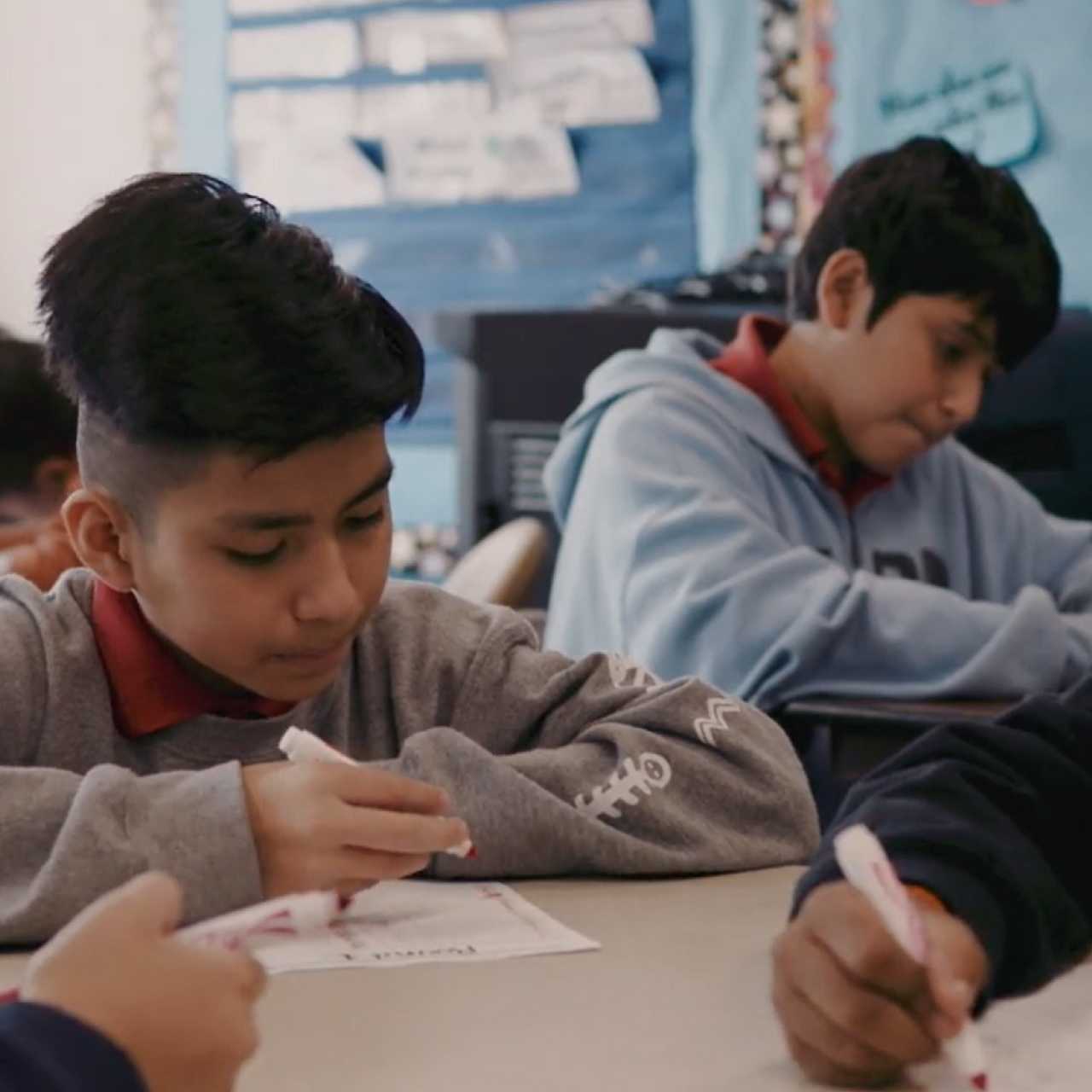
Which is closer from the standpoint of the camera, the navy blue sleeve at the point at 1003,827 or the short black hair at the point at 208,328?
the navy blue sleeve at the point at 1003,827

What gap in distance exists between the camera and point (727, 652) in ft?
5.14

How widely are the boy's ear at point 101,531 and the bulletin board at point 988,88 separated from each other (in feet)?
5.06

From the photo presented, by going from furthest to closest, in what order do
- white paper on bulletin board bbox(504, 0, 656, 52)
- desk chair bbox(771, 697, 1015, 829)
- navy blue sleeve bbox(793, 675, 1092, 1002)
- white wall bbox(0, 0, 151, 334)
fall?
white wall bbox(0, 0, 151, 334)
white paper on bulletin board bbox(504, 0, 656, 52)
desk chair bbox(771, 697, 1015, 829)
navy blue sleeve bbox(793, 675, 1092, 1002)

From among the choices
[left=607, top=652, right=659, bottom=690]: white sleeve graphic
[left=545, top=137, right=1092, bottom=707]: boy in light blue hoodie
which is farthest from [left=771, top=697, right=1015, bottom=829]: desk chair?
[left=607, top=652, right=659, bottom=690]: white sleeve graphic

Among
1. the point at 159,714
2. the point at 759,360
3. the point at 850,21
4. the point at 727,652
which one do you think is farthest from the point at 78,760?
the point at 850,21

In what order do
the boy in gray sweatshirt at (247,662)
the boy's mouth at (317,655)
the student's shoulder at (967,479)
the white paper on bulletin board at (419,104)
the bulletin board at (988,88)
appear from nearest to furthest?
the boy in gray sweatshirt at (247,662), the boy's mouth at (317,655), the student's shoulder at (967,479), the bulletin board at (988,88), the white paper on bulletin board at (419,104)

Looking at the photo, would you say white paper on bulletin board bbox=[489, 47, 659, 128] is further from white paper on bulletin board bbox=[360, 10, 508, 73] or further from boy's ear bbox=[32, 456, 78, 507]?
boy's ear bbox=[32, 456, 78, 507]

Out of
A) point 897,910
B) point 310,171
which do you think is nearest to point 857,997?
point 897,910

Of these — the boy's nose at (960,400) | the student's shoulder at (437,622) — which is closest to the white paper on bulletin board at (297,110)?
the boy's nose at (960,400)

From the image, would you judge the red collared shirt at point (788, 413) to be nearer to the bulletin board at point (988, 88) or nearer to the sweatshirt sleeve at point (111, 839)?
the bulletin board at point (988, 88)

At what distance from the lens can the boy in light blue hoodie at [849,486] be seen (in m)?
1.56

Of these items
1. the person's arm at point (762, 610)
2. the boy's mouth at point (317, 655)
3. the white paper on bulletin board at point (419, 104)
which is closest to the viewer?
the boy's mouth at point (317, 655)

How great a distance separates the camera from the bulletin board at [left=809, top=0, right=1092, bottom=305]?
2363 millimetres

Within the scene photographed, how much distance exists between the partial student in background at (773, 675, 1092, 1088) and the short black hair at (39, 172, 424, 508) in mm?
325
